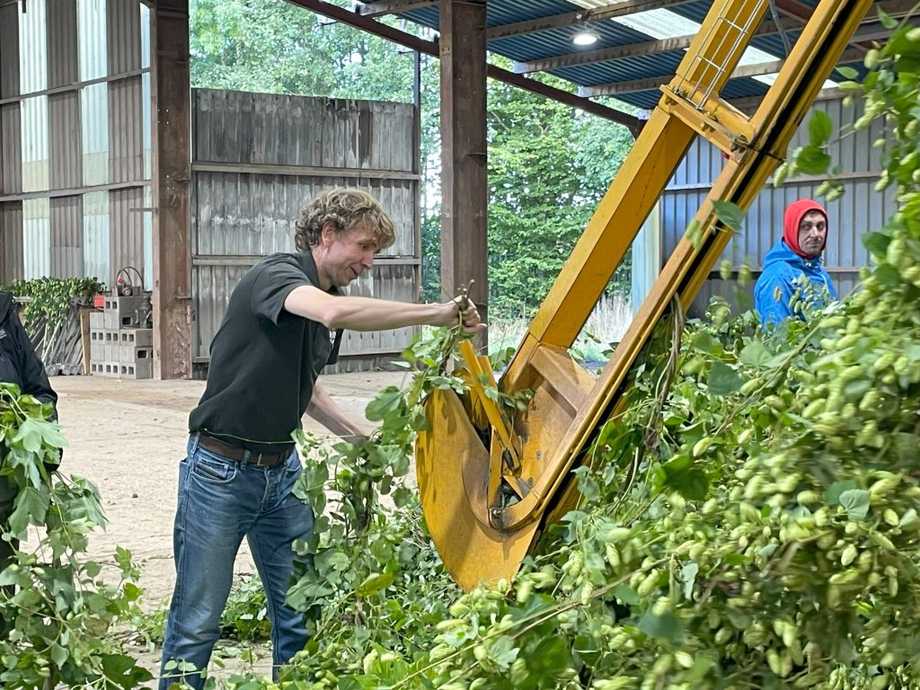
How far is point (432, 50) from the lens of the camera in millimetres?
17609

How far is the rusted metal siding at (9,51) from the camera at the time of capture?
20609mm

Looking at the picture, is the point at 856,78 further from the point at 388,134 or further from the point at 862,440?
the point at 388,134

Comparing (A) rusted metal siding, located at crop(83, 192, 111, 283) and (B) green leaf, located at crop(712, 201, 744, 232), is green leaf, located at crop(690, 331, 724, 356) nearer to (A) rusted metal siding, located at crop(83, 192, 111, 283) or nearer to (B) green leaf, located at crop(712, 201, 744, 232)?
(B) green leaf, located at crop(712, 201, 744, 232)

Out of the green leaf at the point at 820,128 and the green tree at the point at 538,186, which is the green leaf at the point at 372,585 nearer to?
the green leaf at the point at 820,128

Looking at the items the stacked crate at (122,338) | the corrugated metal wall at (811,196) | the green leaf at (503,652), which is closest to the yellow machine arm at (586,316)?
the green leaf at (503,652)

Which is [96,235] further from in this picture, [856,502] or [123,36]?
[856,502]

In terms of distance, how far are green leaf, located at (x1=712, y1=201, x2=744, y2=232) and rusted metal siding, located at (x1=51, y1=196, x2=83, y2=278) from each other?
711 inches

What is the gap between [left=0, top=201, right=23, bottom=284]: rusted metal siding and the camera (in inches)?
806

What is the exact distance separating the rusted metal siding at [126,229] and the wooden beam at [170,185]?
1130mm

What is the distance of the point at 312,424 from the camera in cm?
1043

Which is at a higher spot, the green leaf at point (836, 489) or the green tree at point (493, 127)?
the green tree at point (493, 127)

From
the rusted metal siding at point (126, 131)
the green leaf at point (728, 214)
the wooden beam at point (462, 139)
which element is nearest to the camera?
the green leaf at point (728, 214)

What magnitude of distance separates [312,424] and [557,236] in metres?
20.3

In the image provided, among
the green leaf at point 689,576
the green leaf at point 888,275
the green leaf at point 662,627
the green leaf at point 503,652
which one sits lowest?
the green leaf at point 503,652
